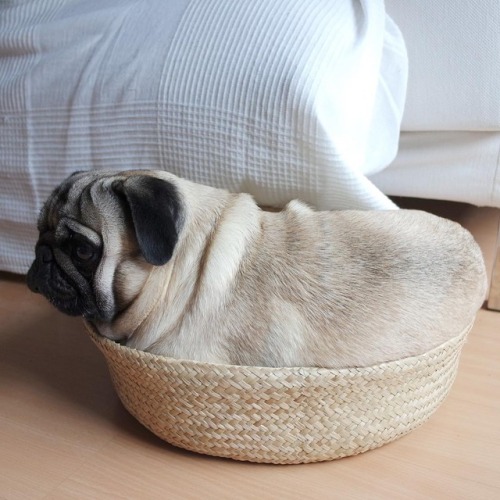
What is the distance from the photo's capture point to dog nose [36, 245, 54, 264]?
1.07 metres

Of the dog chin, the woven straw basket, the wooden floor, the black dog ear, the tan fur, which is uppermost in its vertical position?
the black dog ear

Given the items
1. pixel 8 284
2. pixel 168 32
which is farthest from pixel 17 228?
pixel 168 32

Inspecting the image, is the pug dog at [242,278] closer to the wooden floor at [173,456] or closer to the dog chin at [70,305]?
the dog chin at [70,305]

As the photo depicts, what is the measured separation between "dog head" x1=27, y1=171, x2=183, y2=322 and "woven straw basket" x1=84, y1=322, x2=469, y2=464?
3.7 inches

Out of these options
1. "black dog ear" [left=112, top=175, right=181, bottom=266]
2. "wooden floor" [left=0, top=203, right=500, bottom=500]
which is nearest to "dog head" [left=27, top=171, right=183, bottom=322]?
"black dog ear" [left=112, top=175, right=181, bottom=266]

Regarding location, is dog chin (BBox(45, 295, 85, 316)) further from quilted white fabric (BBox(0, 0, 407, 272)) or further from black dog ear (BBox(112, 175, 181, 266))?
quilted white fabric (BBox(0, 0, 407, 272))

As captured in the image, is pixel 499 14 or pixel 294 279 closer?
pixel 294 279

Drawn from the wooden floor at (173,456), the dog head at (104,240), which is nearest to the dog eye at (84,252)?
the dog head at (104,240)

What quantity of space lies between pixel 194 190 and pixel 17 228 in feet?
2.50

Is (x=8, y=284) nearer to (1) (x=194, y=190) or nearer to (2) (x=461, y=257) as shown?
(1) (x=194, y=190)

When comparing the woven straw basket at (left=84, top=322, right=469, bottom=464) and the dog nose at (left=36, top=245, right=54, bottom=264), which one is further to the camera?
the dog nose at (left=36, top=245, right=54, bottom=264)

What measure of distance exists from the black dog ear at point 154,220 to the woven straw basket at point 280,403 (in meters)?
0.17

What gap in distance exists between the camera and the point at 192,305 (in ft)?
3.36

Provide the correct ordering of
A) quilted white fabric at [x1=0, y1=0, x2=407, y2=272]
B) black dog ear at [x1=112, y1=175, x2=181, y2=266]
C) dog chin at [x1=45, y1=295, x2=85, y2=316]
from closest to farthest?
1. black dog ear at [x1=112, y1=175, x2=181, y2=266]
2. dog chin at [x1=45, y1=295, x2=85, y2=316]
3. quilted white fabric at [x1=0, y1=0, x2=407, y2=272]
